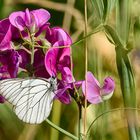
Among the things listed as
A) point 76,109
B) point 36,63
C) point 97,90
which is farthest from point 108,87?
point 76,109

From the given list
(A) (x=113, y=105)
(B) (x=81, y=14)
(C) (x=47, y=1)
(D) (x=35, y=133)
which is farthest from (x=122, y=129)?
A: (C) (x=47, y=1)

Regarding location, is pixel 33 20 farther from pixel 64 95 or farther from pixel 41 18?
pixel 64 95

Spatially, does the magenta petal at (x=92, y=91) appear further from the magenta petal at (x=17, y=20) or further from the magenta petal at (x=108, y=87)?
the magenta petal at (x=17, y=20)

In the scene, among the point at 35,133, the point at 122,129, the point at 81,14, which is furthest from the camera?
the point at 81,14

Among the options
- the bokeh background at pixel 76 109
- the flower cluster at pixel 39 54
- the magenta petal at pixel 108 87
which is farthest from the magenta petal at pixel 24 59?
the bokeh background at pixel 76 109

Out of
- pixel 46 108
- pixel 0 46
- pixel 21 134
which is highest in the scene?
pixel 0 46

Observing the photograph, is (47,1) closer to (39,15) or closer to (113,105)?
(113,105)

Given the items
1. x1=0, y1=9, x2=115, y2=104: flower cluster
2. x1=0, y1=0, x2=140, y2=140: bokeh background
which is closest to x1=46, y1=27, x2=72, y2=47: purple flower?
x1=0, y1=9, x2=115, y2=104: flower cluster

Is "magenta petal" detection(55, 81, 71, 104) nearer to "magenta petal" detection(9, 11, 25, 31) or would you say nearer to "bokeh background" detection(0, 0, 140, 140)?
"magenta petal" detection(9, 11, 25, 31)
